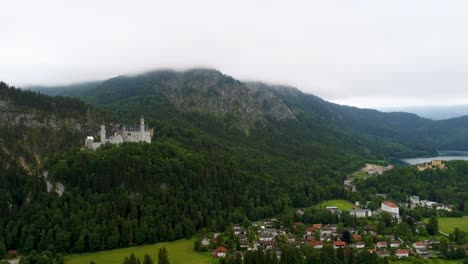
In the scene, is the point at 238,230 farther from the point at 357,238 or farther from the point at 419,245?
the point at 419,245

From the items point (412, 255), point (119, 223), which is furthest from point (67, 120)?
point (412, 255)

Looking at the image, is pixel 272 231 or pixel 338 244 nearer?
pixel 338 244

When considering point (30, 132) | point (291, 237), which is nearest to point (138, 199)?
point (291, 237)

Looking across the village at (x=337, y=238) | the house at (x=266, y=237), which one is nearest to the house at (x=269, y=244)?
the village at (x=337, y=238)

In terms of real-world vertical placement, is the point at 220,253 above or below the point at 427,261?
below

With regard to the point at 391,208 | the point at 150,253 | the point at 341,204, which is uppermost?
the point at 391,208

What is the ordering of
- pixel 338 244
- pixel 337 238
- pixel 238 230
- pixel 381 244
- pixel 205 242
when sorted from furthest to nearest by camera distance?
1. pixel 238 230
2. pixel 337 238
3. pixel 205 242
4. pixel 338 244
5. pixel 381 244

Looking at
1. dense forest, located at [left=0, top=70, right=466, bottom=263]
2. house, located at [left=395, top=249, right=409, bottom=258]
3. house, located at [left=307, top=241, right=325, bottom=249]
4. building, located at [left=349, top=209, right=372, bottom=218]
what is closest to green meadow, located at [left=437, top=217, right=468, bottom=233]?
building, located at [left=349, top=209, right=372, bottom=218]

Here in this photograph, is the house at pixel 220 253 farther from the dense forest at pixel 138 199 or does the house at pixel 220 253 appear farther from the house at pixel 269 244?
the dense forest at pixel 138 199

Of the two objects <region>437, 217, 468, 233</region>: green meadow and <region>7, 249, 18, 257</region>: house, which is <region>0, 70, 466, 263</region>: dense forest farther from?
<region>437, 217, 468, 233</region>: green meadow
